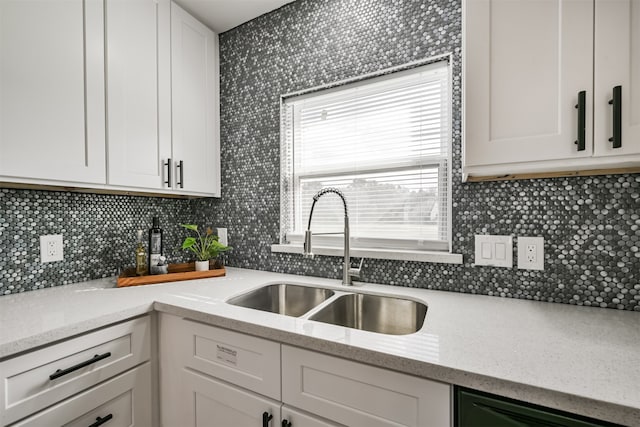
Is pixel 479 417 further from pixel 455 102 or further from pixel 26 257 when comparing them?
pixel 26 257

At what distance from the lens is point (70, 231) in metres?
1.55

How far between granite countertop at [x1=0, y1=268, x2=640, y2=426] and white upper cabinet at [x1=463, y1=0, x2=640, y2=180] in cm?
51

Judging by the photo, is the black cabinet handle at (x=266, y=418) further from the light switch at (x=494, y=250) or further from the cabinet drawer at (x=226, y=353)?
the light switch at (x=494, y=250)

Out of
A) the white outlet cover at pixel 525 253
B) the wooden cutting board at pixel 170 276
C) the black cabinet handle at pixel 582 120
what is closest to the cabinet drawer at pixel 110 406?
the wooden cutting board at pixel 170 276

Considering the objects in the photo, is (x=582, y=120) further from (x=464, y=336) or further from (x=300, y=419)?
(x=300, y=419)

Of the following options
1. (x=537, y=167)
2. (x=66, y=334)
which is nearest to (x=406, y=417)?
(x=537, y=167)

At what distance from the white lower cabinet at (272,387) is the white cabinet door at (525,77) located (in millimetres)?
767

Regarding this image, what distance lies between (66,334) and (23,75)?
1.00 metres

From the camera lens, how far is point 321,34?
1.71 meters

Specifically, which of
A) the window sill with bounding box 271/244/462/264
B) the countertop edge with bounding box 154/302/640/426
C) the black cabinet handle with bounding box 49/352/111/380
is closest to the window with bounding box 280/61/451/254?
the window sill with bounding box 271/244/462/264

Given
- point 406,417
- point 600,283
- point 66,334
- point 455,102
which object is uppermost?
point 455,102

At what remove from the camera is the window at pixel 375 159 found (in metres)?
1.47

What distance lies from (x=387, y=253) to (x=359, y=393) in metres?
0.76

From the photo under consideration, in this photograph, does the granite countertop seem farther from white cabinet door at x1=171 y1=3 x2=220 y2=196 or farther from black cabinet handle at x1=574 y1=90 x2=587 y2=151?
white cabinet door at x1=171 y1=3 x2=220 y2=196
